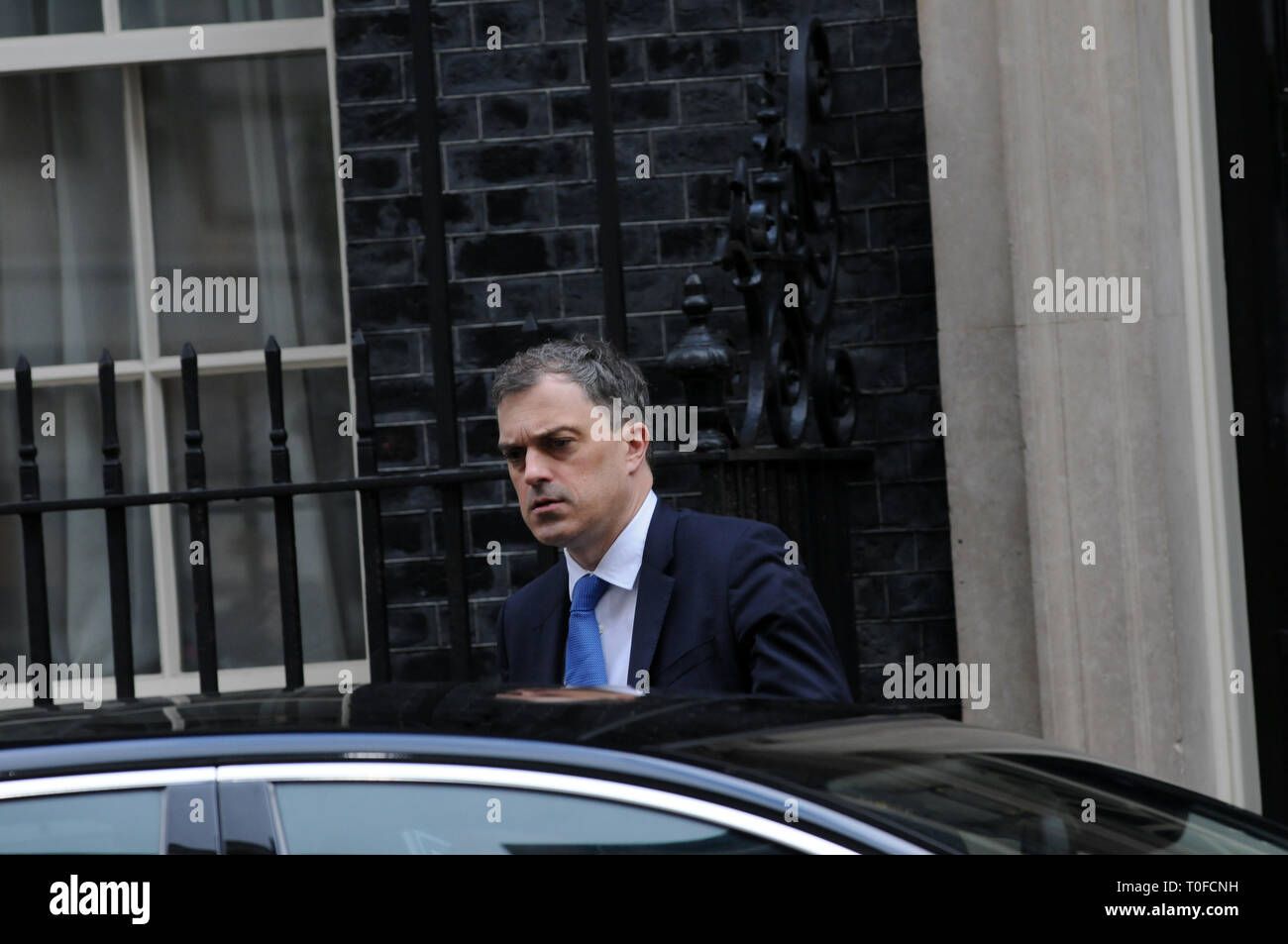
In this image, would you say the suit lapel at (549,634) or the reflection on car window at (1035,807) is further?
the suit lapel at (549,634)

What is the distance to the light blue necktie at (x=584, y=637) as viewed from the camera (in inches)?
149

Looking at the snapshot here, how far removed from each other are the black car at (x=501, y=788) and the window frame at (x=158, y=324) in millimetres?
3966

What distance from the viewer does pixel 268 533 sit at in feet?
22.1

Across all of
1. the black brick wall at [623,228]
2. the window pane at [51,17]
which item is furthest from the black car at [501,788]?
the window pane at [51,17]

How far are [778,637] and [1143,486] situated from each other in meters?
2.42

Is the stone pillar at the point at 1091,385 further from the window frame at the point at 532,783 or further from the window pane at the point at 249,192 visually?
the window frame at the point at 532,783

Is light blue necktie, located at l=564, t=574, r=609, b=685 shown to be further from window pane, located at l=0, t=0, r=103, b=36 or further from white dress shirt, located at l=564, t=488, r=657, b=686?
window pane, located at l=0, t=0, r=103, b=36

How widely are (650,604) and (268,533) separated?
129 inches

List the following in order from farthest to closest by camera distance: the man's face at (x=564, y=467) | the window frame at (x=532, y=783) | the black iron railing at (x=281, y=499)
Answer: the black iron railing at (x=281, y=499) → the man's face at (x=564, y=467) → the window frame at (x=532, y=783)

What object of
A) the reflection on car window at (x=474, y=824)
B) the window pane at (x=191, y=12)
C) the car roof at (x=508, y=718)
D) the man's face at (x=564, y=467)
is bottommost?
the reflection on car window at (x=474, y=824)

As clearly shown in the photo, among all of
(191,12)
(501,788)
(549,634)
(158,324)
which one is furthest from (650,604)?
(191,12)

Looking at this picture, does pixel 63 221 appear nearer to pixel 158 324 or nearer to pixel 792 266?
pixel 158 324

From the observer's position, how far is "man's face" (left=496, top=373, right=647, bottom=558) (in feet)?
12.4
